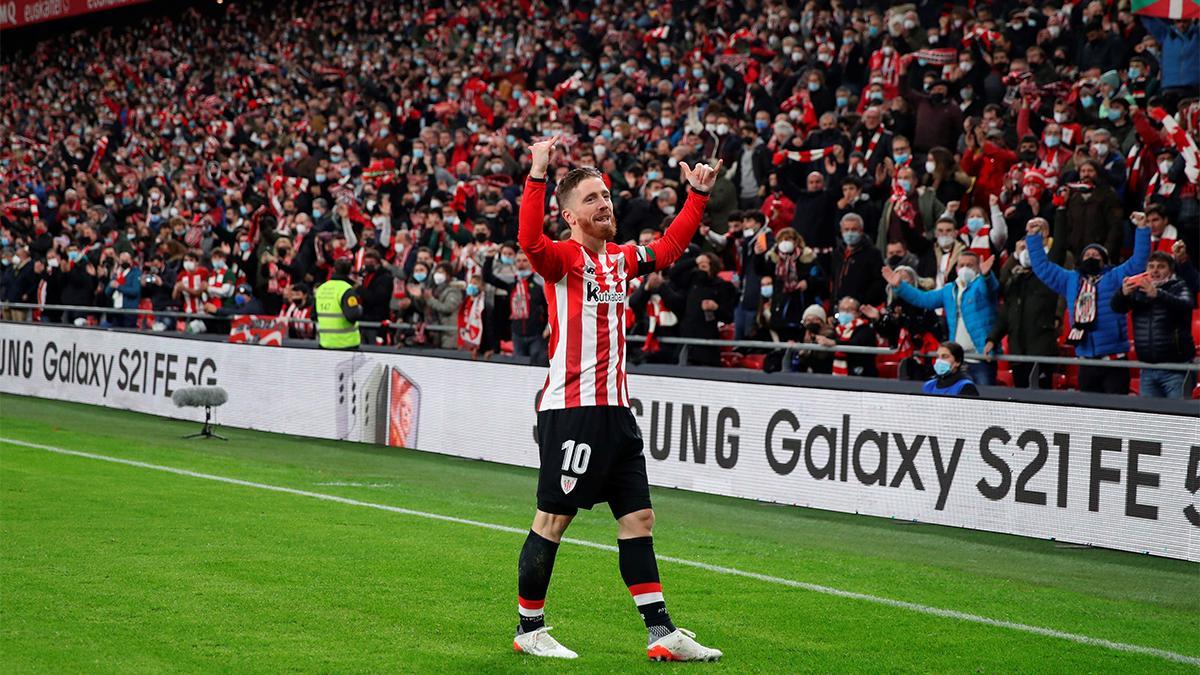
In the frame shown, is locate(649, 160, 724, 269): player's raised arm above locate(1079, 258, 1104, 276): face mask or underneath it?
underneath

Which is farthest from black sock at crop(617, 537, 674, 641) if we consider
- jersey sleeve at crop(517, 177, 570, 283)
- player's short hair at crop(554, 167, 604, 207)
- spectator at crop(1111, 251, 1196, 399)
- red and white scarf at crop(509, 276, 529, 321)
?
red and white scarf at crop(509, 276, 529, 321)

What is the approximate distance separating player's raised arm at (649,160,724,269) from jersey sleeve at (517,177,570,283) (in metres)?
0.64

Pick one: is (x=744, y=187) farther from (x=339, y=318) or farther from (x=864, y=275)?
(x=339, y=318)

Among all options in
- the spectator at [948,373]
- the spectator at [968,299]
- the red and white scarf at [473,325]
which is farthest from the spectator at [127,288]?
the spectator at [948,373]

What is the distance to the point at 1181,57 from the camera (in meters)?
14.8

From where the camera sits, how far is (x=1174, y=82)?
48.5 ft

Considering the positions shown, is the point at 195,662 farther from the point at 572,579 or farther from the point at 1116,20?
the point at 1116,20

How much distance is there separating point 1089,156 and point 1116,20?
315 cm

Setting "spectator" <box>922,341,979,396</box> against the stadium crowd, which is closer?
"spectator" <box>922,341,979,396</box>

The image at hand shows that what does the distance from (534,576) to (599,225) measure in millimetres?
1574

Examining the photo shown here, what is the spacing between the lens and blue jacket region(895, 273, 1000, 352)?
44.7 feet

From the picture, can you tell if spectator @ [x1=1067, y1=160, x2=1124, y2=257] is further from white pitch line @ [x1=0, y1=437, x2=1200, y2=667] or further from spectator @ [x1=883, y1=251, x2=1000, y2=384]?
white pitch line @ [x1=0, y1=437, x2=1200, y2=667]

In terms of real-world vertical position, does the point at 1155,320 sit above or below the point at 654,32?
below

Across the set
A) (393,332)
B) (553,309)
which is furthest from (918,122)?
(553,309)
